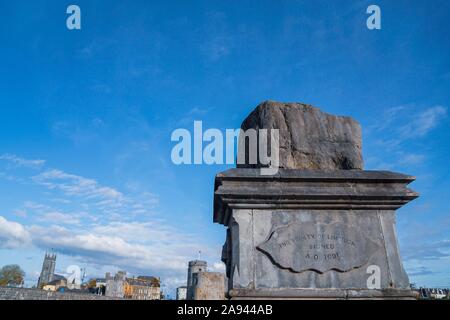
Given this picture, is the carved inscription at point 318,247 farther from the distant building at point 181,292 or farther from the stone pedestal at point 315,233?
the distant building at point 181,292

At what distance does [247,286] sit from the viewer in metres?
3.09

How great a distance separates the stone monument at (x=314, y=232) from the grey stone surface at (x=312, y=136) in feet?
0.67

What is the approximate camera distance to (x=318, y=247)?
3268mm

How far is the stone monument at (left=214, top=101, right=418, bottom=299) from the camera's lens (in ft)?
10.3

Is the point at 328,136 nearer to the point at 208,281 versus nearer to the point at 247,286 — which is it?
the point at 247,286

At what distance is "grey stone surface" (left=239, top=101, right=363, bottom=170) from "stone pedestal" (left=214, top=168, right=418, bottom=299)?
0.95ft

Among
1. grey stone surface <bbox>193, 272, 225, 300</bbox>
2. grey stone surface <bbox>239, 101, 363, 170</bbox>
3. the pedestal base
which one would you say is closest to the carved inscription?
the pedestal base

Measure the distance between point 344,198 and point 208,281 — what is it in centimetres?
1226

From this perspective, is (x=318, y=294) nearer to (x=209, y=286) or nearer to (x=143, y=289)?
(x=209, y=286)

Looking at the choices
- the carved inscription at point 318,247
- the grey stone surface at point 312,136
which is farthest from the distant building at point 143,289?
the carved inscription at point 318,247
